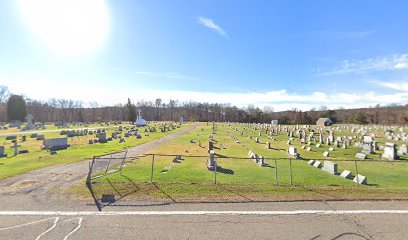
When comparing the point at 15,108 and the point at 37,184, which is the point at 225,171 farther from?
the point at 15,108

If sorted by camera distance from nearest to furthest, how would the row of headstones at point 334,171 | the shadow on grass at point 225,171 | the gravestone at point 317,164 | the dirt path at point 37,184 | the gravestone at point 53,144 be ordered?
the dirt path at point 37,184
the row of headstones at point 334,171
the shadow on grass at point 225,171
the gravestone at point 317,164
the gravestone at point 53,144

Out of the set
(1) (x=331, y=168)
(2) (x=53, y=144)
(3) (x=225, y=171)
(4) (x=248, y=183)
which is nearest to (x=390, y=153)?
(1) (x=331, y=168)

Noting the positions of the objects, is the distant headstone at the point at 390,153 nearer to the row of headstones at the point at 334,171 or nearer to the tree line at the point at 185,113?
the row of headstones at the point at 334,171

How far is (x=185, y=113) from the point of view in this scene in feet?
442

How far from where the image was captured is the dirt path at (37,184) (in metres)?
9.30

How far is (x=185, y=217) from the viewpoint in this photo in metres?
7.82

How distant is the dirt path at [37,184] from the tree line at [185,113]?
7458 centimetres

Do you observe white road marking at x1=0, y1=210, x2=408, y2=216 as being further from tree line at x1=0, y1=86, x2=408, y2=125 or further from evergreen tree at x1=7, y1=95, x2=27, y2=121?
evergreen tree at x1=7, y1=95, x2=27, y2=121

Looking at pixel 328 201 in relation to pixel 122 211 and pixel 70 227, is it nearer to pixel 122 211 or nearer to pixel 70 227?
pixel 122 211

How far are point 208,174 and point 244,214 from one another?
5.99 metres

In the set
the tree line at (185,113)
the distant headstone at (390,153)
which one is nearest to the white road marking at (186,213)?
the distant headstone at (390,153)

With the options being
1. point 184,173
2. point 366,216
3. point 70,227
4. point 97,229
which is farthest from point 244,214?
point 184,173

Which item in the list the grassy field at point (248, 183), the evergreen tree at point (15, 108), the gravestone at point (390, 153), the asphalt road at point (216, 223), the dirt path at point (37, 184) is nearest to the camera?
the asphalt road at point (216, 223)

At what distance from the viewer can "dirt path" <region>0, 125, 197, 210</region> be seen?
9295 millimetres
